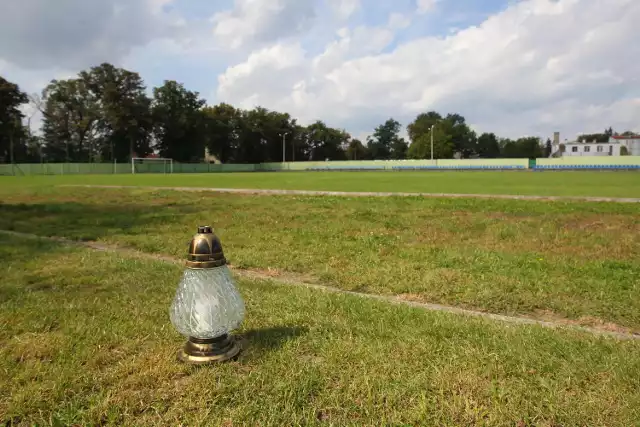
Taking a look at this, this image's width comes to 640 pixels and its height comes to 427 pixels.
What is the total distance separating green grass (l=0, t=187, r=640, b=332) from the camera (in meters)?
4.56

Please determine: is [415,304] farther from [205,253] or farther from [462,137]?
[462,137]

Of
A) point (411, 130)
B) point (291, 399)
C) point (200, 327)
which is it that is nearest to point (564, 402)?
point (291, 399)

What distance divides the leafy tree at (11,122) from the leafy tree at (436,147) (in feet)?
228

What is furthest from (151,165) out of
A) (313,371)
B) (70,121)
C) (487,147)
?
(487,147)

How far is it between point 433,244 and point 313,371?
5.09 m

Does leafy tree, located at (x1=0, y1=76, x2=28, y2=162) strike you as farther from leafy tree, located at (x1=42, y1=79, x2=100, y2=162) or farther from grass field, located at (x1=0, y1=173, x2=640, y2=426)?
grass field, located at (x1=0, y1=173, x2=640, y2=426)

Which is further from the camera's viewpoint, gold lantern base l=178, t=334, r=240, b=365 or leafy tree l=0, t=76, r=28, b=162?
leafy tree l=0, t=76, r=28, b=162

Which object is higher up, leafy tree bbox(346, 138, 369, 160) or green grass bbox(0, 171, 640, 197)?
leafy tree bbox(346, 138, 369, 160)

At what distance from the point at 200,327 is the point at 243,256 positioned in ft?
12.7

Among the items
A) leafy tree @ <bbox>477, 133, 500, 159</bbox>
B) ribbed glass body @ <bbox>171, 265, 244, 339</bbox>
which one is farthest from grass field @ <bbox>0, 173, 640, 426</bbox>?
leafy tree @ <bbox>477, 133, 500, 159</bbox>

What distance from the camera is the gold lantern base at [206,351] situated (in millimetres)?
2672

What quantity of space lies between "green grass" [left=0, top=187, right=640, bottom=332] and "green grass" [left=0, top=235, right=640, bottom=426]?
1148 mm

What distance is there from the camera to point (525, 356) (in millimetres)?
2873

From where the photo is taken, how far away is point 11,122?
59.2 metres
